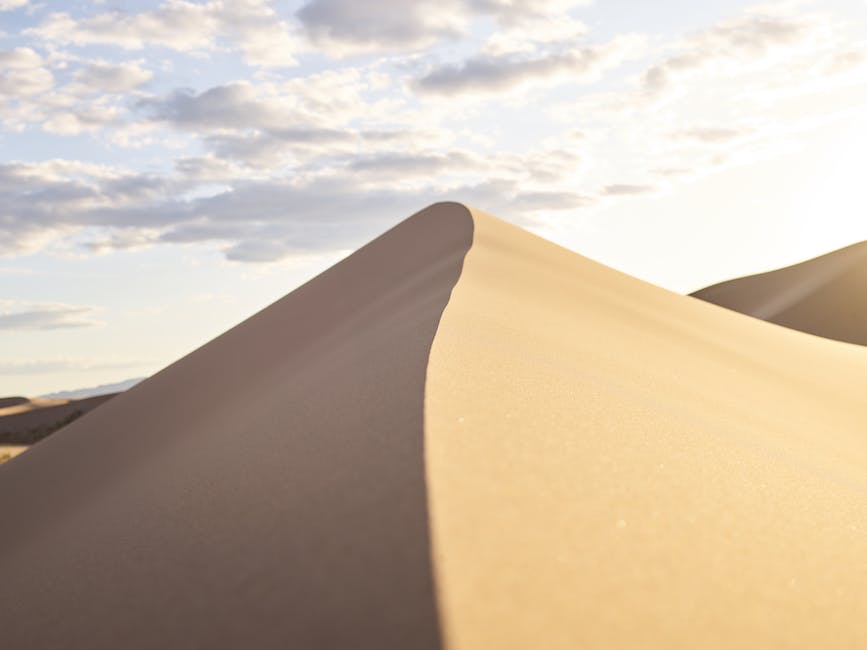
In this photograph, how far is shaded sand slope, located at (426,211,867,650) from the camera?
3.03 meters

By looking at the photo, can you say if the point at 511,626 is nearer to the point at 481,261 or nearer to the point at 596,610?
the point at 596,610

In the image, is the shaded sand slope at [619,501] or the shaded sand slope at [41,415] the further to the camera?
the shaded sand slope at [41,415]

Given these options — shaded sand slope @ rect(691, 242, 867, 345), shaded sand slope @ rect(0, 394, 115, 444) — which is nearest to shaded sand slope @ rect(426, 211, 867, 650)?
shaded sand slope @ rect(691, 242, 867, 345)

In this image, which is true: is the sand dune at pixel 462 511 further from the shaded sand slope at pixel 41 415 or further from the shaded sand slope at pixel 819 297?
the shaded sand slope at pixel 41 415

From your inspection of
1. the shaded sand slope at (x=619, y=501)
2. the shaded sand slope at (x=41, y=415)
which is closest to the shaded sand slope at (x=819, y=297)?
the shaded sand slope at (x=619, y=501)

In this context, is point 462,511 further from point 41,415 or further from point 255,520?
point 41,415

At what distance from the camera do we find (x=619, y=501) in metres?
3.82

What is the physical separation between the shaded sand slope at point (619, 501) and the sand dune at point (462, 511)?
0.01m

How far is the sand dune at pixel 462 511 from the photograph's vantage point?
3070 mm

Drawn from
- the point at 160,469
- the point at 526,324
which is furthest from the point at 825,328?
the point at 160,469

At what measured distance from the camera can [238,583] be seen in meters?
3.49

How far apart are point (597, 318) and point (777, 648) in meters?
5.66

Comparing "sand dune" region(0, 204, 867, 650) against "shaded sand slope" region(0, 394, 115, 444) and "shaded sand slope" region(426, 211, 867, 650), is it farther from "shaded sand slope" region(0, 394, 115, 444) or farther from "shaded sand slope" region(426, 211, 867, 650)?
"shaded sand slope" region(0, 394, 115, 444)

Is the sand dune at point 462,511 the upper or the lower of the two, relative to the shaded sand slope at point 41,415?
upper
